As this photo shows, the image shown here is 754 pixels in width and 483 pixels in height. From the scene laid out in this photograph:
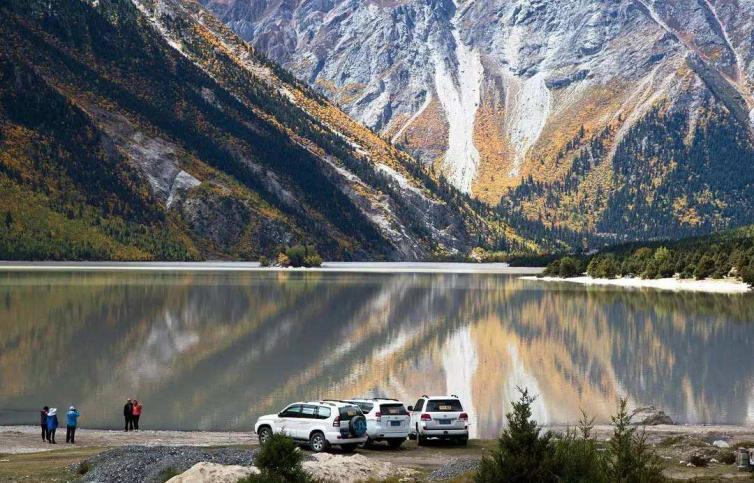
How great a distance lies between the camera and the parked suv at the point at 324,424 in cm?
3959

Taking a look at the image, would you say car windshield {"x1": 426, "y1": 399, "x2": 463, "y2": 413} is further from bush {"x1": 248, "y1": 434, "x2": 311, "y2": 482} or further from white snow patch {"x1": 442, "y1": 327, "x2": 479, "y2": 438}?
bush {"x1": 248, "y1": 434, "x2": 311, "y2": 482}

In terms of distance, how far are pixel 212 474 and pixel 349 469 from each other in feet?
15.6

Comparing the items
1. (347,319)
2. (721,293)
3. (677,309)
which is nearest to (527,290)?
(721,293)

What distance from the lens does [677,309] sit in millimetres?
127375

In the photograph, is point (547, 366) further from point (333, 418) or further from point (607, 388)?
point (333, 418)

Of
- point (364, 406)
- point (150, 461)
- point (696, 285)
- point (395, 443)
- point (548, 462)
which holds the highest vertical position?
point (696, 285)

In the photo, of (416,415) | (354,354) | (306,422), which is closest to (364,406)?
(416,415)

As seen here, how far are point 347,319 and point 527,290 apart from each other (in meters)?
69.8

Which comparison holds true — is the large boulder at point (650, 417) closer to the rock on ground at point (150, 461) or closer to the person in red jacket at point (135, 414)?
the person in red jacket at point (135, 414)

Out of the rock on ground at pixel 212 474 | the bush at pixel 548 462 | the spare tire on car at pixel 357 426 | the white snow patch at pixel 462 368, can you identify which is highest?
the white snow patch at pixel 462 368

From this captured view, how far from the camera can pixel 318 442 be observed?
39.8 m

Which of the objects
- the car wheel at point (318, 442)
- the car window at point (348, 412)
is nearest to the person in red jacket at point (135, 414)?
the car wheel at point (318, 442)

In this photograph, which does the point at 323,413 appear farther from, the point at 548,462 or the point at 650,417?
the point at 650,417

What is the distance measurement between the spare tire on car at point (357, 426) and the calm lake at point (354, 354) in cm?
1036
